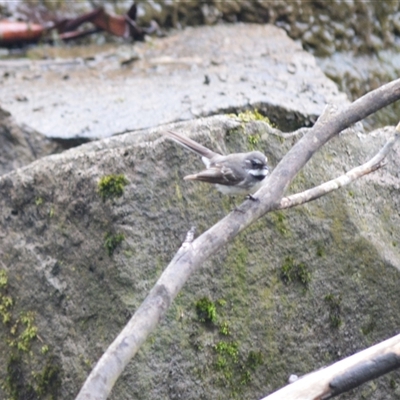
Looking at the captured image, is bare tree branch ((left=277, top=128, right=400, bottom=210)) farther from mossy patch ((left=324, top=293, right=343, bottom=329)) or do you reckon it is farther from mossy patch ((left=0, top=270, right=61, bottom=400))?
mossy patch ((left=0, top=270, right=61, bottom=400))

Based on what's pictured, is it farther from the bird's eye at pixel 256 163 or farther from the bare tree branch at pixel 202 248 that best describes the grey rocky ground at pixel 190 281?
the bare tree branch at pixel 202 248

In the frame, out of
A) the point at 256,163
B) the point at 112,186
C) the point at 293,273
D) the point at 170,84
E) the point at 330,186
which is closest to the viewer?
the point at 330,186

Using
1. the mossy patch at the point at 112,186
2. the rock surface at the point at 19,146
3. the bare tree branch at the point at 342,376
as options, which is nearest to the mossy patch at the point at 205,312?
the mossy patch at the point at 112,186

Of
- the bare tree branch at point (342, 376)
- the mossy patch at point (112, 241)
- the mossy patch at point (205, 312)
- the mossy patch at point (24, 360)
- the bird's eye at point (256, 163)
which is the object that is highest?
the bird's eye at point (256, 163)

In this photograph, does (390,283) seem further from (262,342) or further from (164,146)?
(164,146)

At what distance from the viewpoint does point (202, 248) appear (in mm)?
3545

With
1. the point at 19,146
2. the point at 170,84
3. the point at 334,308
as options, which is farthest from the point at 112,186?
the point at 170,84

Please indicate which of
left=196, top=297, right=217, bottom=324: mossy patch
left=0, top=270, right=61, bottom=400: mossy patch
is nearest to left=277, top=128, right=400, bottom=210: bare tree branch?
left=196, top=297, right=217, bottom=324: mossy patch

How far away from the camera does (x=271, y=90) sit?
279 inches

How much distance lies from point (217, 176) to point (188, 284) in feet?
1.99

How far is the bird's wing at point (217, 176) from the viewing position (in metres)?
4.25

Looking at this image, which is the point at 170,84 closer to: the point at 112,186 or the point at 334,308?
the point at 112,186

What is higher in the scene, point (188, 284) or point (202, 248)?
point (202, 248)

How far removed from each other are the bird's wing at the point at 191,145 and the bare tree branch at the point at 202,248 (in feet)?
1.62
